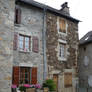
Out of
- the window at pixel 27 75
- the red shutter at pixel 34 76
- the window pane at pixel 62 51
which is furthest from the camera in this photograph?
the window pane at pixel 62 51

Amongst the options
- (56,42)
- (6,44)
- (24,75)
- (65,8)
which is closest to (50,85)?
(24,75)

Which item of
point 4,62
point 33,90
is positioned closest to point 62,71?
point 33,90

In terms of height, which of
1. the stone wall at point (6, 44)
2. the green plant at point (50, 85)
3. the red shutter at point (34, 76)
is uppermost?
the stone wall at point (6, 44)

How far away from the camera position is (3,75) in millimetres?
6414

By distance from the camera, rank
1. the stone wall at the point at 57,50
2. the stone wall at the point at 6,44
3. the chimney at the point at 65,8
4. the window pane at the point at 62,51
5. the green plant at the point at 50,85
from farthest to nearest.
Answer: the chimney at the point at 65,8
the window pane at the point at 62,51
the stone wall at the point at 57,50
the green plant at the point at 50,85
the stone wall at the point at 6,44

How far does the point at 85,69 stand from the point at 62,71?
370 cm

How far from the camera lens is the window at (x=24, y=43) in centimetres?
1102

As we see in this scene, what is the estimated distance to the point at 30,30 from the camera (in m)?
11.5

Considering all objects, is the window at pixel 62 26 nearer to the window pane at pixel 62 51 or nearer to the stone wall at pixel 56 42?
the stone wall at pixel 56 42

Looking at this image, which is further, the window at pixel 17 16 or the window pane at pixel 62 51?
the window pane at pixel 62 51

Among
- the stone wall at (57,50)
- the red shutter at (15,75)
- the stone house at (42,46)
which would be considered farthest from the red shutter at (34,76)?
the stone wall at (57,50)

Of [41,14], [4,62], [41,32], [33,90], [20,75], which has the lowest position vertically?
[33,90]

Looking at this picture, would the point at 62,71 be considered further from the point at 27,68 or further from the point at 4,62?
the point at 4,62

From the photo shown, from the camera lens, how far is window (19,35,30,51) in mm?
11023
